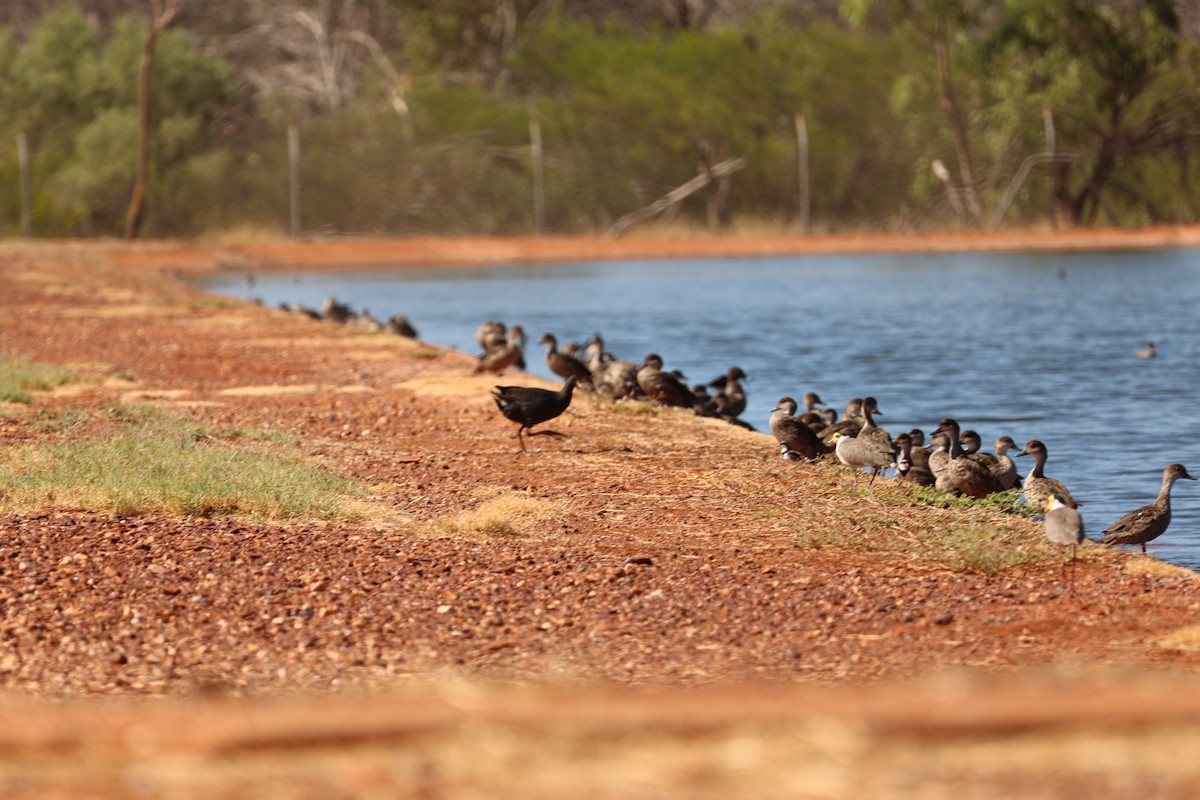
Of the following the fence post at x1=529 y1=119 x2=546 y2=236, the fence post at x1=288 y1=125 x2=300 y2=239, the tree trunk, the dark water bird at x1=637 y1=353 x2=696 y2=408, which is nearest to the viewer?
the dark water bird at x1=637 y1=353 x2=696 y2=408

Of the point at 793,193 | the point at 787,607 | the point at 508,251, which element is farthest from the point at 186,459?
the point at 793,193

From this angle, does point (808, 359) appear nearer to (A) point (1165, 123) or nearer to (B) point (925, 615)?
(B) point (925, 615)

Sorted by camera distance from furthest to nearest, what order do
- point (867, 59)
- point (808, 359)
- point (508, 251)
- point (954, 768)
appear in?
point (867, 59) < point (508, 251) < point (808, 359) < point (954, 768)

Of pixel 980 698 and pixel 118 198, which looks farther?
pixel 118 198

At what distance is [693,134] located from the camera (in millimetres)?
51094

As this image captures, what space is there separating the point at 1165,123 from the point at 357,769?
156ft

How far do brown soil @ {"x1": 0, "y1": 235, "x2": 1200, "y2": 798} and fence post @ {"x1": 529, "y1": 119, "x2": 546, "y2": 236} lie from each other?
31.7 meters

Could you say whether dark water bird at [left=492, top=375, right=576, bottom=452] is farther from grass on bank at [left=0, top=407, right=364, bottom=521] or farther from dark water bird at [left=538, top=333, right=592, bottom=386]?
dark water bird at [left=538, top=333, right=592, bottom=386]

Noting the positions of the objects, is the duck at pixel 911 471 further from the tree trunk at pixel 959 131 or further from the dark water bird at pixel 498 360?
the tree trunk at pixel 959 131

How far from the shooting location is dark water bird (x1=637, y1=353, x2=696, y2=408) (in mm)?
17812

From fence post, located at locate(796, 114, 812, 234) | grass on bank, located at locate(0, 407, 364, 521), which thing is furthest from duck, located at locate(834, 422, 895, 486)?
fence post, located at locate(796, 114, 812, 234)

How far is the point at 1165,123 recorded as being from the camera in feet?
160

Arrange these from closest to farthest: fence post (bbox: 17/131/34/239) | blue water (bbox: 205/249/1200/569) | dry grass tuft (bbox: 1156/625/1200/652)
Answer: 1. dry grass tuft (bbox: 1156/625/1200/652)
2. blue water (bbox: 205/249/1200/569)
3. fence post (bbox: 17/131/34/239)

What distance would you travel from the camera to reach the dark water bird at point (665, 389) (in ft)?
58.4
